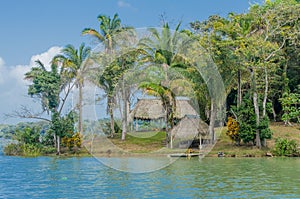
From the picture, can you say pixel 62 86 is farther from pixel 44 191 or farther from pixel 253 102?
pixel 44 191

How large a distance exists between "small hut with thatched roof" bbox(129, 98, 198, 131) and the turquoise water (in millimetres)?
2054

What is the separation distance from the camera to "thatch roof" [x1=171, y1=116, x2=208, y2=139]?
1686cm

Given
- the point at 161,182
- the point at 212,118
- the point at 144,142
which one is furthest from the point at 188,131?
the point at 161,182

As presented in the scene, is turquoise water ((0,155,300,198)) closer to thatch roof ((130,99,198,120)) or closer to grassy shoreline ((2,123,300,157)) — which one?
grassy shoreline ((2,123,300,157))

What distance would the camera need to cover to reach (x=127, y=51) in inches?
570

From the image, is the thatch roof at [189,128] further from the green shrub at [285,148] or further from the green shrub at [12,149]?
the green shrub at [12,149]

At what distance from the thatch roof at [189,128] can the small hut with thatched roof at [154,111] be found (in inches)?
18.9

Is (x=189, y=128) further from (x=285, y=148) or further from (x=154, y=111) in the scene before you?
(x=285, y=148)

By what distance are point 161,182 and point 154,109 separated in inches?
345

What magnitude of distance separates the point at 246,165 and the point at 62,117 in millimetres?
11041

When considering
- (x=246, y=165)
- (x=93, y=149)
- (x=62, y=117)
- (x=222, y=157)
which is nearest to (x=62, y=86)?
(x=62, y=117)

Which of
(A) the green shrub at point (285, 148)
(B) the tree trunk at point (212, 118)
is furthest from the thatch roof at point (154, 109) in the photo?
(A) the green shrub at point (285, 148)

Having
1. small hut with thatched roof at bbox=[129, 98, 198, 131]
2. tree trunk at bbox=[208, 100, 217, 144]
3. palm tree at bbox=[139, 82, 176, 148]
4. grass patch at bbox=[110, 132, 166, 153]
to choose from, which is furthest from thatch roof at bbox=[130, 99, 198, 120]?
tree trunk at bbox=[208, 100, 217, 144]

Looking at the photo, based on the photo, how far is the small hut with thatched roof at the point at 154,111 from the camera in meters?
15.7
